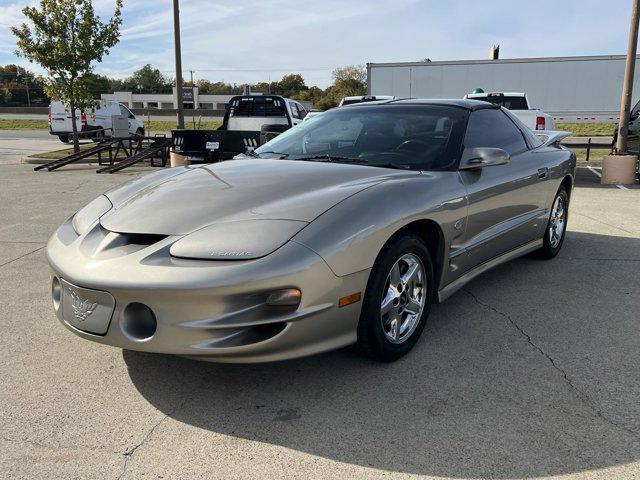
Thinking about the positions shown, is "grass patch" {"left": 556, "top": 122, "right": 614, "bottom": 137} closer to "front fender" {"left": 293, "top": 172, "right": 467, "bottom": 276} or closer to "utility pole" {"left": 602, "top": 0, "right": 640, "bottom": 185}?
"utility pole" {"left": 602, "top": 0, "right": 640, "bottom": 185}

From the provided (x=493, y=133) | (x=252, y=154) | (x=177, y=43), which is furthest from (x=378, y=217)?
(x=177, y=43)

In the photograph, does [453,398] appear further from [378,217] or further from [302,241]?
[302,241]

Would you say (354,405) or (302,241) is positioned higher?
(302,241)

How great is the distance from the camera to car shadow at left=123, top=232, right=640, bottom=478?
7.71 feet

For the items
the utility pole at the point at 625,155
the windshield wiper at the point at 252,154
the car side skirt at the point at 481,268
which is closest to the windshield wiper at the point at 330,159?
the windshield wiper at the point at 252,154

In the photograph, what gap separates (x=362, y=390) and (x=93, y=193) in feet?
26.3

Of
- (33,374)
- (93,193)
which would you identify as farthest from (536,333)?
(93,193)

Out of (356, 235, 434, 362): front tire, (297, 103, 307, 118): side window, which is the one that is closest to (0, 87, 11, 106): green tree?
(297, 103, 307, 118): side window

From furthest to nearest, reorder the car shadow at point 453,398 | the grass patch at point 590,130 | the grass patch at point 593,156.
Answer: the grass patch at point 590,130, the grass patch at point 593,156, the car shadow at point 453,398

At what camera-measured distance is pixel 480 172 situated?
3842 millimetres

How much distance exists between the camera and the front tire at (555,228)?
518 centimetres

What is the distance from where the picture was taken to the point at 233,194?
A: 9.99 ft

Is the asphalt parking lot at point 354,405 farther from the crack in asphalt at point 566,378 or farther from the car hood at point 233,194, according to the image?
the car hood at point 233,194

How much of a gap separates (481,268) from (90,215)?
2.62m
